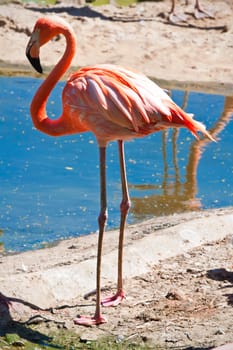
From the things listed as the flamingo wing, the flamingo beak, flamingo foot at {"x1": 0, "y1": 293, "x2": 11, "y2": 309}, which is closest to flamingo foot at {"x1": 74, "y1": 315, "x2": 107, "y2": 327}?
flamingo foot at {"x1": 0, "y1": 293, "x2": 11, "y2": 309}

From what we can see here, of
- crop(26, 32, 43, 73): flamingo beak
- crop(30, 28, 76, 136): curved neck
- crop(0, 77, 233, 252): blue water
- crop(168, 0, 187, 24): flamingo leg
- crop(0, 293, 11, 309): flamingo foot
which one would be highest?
crop(26, 32, 43, 73): flamingo beak

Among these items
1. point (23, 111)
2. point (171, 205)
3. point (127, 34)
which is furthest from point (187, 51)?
point (171, 205)

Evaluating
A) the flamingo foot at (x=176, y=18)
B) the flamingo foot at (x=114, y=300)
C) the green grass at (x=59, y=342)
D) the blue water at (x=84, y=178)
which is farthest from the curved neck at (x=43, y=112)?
the flamingo foot at (x=176, y=18)

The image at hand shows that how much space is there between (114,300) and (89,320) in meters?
0.33

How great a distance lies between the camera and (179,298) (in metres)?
5.28

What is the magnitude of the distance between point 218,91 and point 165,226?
5.79 meters

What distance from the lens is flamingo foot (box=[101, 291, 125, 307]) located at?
5.32 metres

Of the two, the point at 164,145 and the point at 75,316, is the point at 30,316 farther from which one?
the point at 164,145

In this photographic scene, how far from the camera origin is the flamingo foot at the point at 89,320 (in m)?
5.01

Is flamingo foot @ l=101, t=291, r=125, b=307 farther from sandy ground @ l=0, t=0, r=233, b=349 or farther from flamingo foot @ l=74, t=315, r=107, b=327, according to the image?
flamingo foot @ l=74, t=315, r=107, b=327

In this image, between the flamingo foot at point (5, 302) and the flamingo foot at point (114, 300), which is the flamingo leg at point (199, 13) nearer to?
the flamingo foot at point (114, 300)

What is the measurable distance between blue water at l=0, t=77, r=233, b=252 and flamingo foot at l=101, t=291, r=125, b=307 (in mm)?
1455

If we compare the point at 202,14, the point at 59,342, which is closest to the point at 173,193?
the point at 59,342

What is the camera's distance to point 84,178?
831 cm
